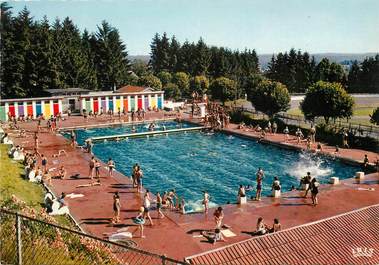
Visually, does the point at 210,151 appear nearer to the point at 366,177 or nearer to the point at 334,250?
the point at 366,177

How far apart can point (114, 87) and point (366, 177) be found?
47.6 metres

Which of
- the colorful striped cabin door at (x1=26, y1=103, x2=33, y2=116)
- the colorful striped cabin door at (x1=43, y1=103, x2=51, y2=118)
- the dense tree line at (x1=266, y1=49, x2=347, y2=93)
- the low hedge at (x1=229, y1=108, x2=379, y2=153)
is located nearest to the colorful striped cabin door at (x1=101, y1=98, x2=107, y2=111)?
the colorful striped cabin door at (x1=43, y1=103, x2=51, y2=118)

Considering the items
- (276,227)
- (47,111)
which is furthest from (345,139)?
(47,111)

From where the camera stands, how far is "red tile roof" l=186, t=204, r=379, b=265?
14570 millimetres

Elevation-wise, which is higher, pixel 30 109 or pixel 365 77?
pixel 365 77

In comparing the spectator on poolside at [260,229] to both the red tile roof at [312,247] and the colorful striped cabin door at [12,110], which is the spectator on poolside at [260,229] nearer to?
the red tile roof at [312,247]

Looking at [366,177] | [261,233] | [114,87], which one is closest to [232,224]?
[261,233]

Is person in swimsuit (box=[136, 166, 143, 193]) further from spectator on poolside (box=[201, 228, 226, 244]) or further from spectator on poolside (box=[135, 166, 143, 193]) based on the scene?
spectator on poolside (box=[201, 228, 226, 244])

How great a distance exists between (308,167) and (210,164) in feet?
21.1

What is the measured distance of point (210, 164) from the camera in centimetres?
3050

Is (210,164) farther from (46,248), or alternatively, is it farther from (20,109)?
(20,109)

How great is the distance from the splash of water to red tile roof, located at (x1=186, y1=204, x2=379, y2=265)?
10.5m

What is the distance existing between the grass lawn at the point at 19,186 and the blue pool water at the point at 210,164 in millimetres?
6259

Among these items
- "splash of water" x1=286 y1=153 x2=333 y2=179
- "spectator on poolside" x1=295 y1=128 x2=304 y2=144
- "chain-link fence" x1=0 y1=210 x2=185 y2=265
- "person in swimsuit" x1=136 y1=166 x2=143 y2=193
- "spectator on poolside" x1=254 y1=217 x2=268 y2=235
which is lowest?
"splash of water" x1=286 y1=153 x2=333 y2=179
